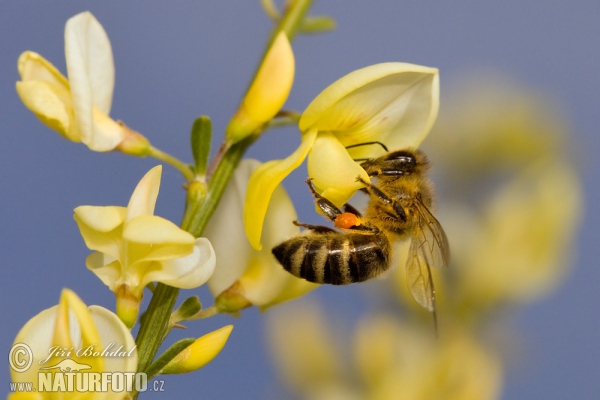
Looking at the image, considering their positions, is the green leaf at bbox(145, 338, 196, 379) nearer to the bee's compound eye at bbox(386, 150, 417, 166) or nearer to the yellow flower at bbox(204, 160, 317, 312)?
the yellow flower at bbox(204, 160, 317, 312)

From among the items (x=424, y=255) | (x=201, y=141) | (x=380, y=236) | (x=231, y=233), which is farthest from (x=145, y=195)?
(x=424, y=255)

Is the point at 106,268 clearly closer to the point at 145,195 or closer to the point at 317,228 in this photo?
the point at 145,195

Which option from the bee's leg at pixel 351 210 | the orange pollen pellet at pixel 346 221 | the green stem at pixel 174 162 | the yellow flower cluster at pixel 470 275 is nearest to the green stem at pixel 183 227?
the green stem at pixel 174 162

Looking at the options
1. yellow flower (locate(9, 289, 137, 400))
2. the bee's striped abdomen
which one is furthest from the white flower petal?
the bee's striped abdomen

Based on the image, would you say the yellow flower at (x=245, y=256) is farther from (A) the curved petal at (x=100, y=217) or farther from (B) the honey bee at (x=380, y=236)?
(A) the curved petal at (x=100, y=217)

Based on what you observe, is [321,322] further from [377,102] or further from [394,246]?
[377,102]
